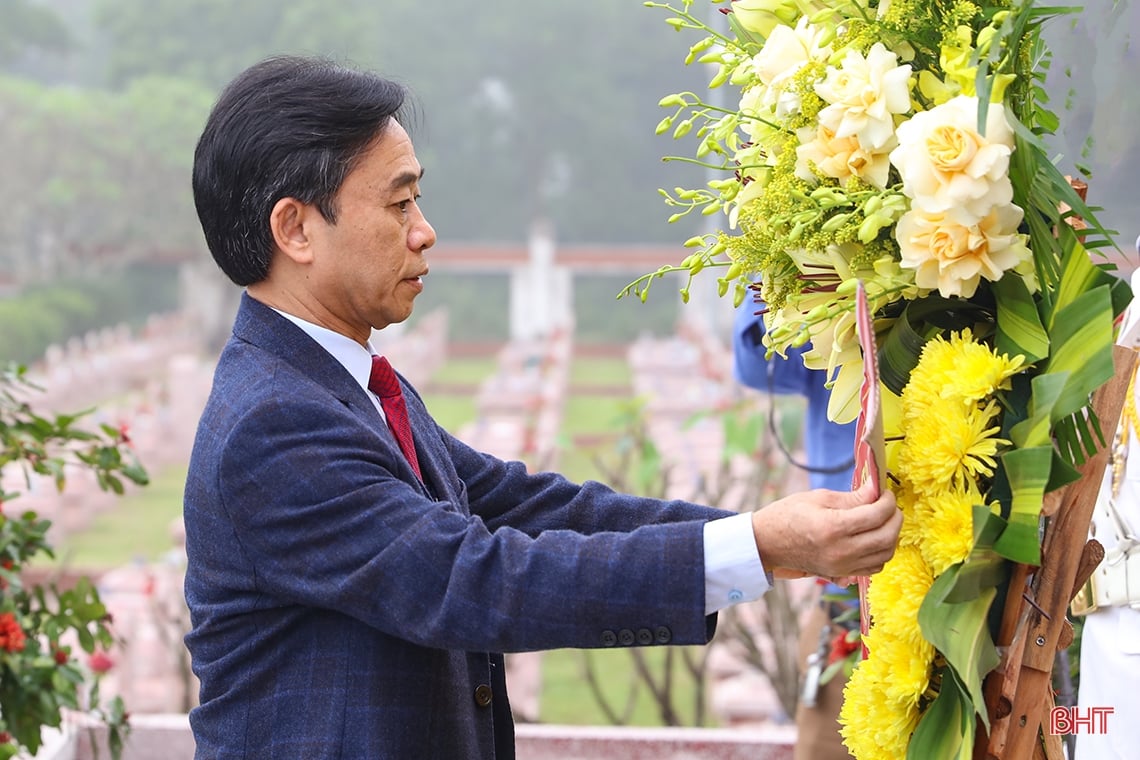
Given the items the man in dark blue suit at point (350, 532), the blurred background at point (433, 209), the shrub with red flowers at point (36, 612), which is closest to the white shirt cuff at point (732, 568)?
the man in dark blue suit at point (350, 532)

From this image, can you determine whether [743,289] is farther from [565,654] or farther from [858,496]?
[565,654]

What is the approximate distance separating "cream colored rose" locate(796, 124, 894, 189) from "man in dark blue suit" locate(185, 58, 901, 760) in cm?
27

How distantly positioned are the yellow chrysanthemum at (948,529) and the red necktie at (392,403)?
20.5 inches

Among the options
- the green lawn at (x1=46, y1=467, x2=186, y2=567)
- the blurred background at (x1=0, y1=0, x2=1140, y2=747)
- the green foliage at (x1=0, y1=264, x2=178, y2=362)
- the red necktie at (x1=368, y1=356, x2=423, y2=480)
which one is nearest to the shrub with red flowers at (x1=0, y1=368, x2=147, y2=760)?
the red necktie at (x1=368, y1=356, x2=423, y2=480)

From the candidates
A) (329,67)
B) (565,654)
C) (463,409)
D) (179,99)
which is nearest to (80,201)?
(179,99)

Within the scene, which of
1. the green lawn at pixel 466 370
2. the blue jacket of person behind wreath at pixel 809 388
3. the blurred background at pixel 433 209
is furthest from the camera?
the green lawn at pixel 466 370

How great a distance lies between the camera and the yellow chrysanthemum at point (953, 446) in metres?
1.03

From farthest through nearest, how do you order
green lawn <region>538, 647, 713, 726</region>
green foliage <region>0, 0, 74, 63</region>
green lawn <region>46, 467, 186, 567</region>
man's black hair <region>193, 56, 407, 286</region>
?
green foliage <region>0, 0, 74, 63</region> < green lawn <region>46, 467, 186, 567</region> < green lawn <region>538, 647, 713, 726</region> < man's black hair <region>193, 56, 407, 286</region>

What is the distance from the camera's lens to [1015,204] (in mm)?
1050

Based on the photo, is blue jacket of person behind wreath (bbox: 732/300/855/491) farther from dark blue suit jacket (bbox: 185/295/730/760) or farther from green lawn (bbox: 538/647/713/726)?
green lawn (bbox: 538/647/713/726)

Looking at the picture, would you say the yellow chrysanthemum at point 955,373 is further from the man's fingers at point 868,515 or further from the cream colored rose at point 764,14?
the cream colored rose at point 764,14

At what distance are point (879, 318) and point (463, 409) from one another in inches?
652

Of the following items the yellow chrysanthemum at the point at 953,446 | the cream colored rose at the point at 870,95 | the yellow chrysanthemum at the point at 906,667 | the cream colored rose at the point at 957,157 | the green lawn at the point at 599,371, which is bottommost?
the yellow chrysanthemum at the point at 906,667

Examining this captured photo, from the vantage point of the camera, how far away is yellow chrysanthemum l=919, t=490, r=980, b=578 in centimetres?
102
